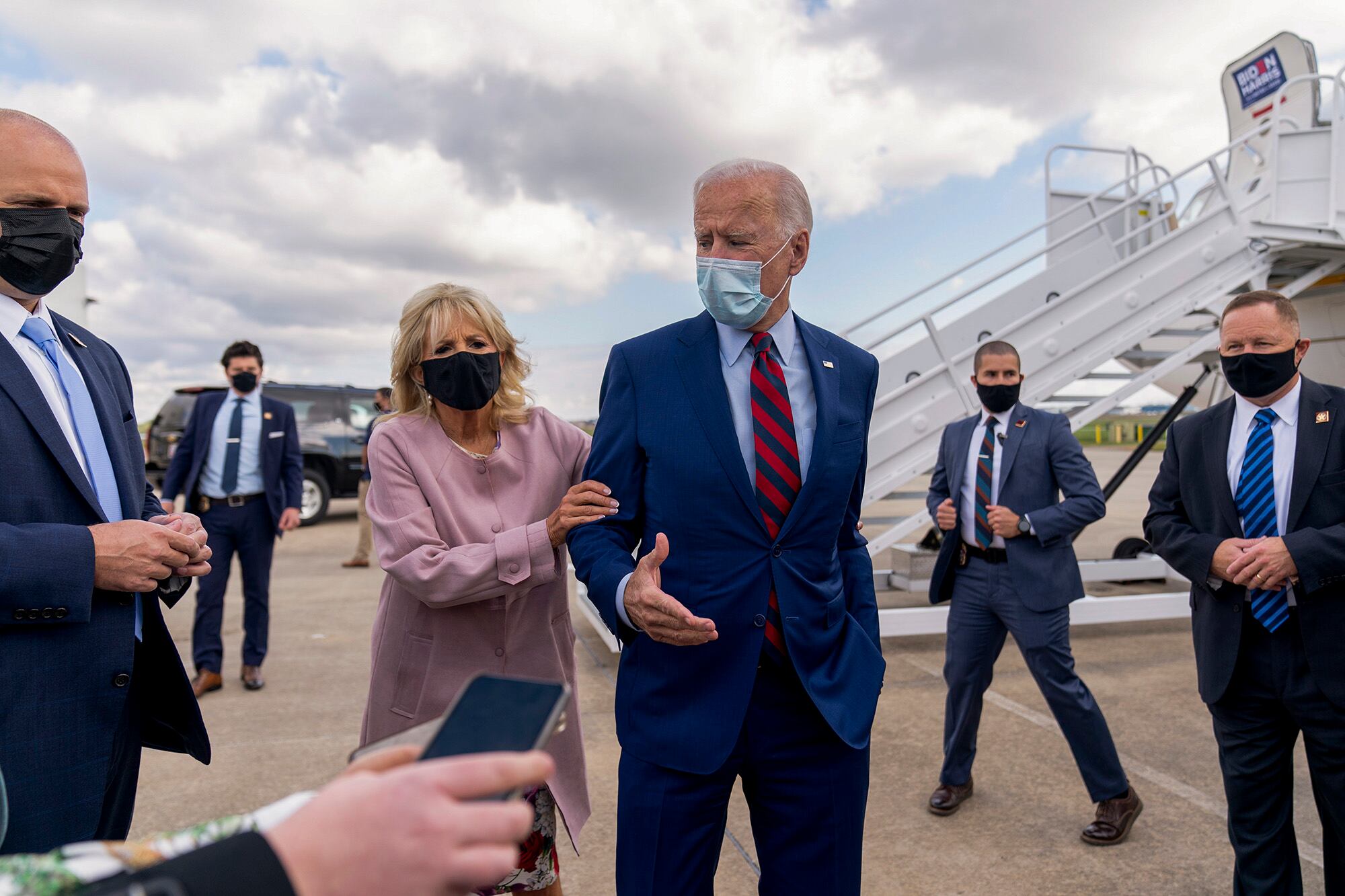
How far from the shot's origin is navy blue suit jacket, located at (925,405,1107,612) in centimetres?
352

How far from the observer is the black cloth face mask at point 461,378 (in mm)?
2346

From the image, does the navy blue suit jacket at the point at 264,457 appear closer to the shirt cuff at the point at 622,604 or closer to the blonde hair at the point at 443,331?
the blonde hair at the point at 443,331

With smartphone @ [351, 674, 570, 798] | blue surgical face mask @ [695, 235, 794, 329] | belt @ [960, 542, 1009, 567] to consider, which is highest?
blue surgical face mask @ [695, 235, 794, 329]

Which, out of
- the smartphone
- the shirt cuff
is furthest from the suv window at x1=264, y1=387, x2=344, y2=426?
the smartphone

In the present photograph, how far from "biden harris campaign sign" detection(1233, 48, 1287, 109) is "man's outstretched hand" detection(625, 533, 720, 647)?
8756 millimetres

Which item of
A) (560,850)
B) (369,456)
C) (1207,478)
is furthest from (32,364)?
(1207,478)

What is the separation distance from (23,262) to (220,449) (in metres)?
3.86

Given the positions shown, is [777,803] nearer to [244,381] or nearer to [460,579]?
[460,579]

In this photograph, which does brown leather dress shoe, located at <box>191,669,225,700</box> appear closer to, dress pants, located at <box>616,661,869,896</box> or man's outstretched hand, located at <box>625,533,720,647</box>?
dress pants, located at <box>616,661,869,896</box>

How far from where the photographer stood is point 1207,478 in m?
2.72

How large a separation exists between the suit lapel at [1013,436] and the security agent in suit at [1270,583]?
1008 mm

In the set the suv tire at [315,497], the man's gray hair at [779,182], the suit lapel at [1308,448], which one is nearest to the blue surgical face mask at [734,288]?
the man's gray hair at [779,182]

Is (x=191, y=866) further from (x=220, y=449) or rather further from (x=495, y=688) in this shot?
(x=220, y=449)

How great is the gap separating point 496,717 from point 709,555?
45.6 inches
